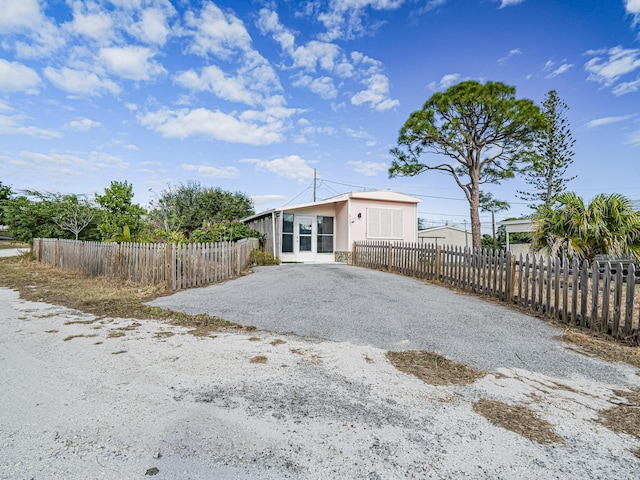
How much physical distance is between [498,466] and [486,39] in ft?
41.0

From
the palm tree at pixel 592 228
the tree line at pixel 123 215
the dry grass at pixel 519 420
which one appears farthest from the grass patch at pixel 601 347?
the tree line at pixel 123 215

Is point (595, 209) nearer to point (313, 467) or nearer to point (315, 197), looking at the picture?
point (313, 467)

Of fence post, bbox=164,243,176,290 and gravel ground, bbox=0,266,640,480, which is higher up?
fence post, bbox=164,243,176,290

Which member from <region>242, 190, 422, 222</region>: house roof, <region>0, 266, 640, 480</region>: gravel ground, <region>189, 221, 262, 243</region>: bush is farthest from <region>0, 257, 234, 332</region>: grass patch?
<region>242, 190, 422, 222</region>: house roof

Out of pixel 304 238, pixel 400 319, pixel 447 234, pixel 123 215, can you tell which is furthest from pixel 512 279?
pixel 447 234

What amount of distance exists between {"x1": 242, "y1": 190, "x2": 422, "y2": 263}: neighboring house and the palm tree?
8436 mm

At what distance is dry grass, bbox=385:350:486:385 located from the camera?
3.12 m

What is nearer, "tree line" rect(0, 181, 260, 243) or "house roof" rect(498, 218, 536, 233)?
"tree line" rect(0, 181, 260, 243)

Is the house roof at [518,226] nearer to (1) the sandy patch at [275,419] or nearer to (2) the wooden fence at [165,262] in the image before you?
(2) the wooden fence at [165,262]

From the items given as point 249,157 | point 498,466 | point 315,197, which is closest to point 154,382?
point 498,466

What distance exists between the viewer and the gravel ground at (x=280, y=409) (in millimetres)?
1859

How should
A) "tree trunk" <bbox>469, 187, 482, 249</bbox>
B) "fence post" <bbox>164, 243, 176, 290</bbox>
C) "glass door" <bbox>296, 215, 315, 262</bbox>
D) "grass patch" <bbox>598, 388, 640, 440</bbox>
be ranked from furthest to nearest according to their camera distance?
"glass door" <bbox>296, 215, 315, 262</bbox> < "tree trunk" <bbox>469, 187, 482, 249</bbox> < "fence post" <bbox>164, 243, 176, 290</bbox> < "grass patch" <bbox>598, 388, 640, 440</bbox>

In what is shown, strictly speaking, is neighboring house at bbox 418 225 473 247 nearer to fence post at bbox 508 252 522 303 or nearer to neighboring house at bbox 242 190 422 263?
neighboring house at bbox 242 190 422 263

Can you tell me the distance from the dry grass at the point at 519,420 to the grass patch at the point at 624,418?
0.50 m
